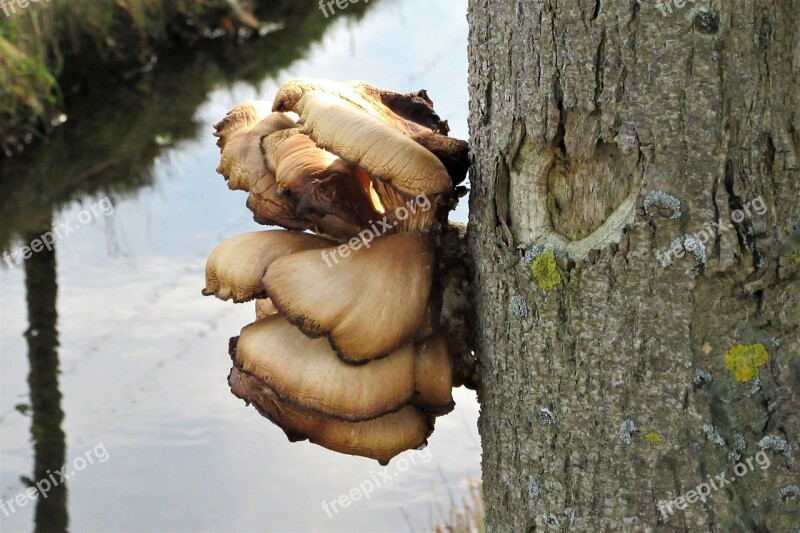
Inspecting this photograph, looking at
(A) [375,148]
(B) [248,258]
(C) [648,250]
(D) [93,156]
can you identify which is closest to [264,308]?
(B) [248,258]

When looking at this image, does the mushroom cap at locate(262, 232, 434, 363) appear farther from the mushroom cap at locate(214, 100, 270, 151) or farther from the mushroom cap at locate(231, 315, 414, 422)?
the mushroom cap at locate(214, 100, 270, 151)

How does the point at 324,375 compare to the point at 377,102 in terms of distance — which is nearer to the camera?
the point at 324,375

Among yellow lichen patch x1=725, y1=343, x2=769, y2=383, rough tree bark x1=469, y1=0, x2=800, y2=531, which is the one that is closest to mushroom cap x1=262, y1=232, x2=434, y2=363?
rough tree bark x1=469, y1=0, x2=800, y2=531

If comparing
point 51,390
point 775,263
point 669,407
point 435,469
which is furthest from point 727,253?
point 51,390

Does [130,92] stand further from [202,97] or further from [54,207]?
[54,207]

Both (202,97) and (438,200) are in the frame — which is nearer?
(438,200)

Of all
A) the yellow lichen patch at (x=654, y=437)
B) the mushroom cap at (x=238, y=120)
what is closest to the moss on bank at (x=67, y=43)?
the mushroom cap at (x=238, y=120)

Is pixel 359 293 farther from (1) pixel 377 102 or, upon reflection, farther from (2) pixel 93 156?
(2) pixel 93 156
